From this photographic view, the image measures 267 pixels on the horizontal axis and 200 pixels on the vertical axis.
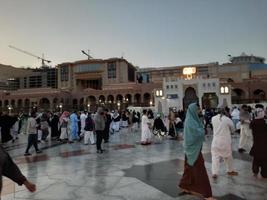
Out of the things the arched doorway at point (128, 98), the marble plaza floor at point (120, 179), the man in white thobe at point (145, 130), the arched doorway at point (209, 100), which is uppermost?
the arched doorway at point (128, 98)

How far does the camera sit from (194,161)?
4.46 metres

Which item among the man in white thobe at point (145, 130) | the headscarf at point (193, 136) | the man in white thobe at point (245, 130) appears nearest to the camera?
the headscarf at point (193, 136)

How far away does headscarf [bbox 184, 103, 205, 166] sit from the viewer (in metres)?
4.53

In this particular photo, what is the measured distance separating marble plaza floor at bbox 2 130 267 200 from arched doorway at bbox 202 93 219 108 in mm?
33877

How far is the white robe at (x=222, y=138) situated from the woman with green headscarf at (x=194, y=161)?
3.13 ft

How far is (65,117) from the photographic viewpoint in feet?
42.3

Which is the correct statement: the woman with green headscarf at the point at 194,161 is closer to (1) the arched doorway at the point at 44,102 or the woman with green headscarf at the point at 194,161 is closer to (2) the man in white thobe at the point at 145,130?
(2) the man in white thobe at the point at 145,130

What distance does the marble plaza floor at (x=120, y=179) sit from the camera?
4.61 m

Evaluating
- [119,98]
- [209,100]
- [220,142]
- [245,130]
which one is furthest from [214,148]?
[119,98]

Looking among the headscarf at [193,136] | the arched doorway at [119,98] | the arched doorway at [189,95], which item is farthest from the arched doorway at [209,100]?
the headscarf at [193,136]

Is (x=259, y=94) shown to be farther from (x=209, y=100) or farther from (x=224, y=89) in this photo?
(x=224, y=89)

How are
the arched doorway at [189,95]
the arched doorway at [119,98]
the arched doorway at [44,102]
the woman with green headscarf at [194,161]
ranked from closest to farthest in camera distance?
the woman with green headscarf at [194,161] → the arched doorway at [189,95] → the arched doorway at [119,98] → the arched doorway at [44,102]

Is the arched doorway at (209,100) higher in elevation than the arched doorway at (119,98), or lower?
lower

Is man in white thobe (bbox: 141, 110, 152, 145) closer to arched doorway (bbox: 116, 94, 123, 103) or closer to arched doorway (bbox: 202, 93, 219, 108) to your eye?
arched doorway (bbox: 202, 93, 219, 108)
